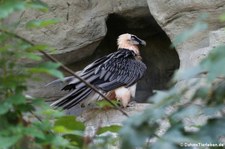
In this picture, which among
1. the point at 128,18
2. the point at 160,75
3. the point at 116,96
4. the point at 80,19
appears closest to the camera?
the point at 116,96

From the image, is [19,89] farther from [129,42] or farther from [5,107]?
[129,42]

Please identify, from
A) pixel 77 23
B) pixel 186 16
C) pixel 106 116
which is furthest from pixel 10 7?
pixel 77 23

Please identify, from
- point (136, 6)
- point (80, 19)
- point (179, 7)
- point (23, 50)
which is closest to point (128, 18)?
point (136, 6)

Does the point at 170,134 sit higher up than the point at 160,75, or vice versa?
the point at 170,134

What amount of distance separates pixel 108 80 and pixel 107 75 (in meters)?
0.03

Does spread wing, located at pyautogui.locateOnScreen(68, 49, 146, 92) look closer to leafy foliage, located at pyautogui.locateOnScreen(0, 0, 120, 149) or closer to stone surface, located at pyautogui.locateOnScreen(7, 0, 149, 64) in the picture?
stone surface, located at pyautogui.locateOnScreen(7, 0, 149, 64)

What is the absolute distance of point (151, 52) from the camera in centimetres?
402

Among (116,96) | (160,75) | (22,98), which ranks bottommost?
(160,75)

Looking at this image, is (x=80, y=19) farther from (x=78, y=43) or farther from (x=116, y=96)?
(x=116, y=96)

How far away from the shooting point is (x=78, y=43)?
3479mm

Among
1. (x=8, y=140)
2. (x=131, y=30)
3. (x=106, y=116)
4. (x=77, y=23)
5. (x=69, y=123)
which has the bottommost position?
(x=131, y=30)

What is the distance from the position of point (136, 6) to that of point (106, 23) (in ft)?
0.99

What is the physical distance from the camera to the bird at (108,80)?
2945 mm

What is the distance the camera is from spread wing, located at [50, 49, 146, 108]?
2945mm
